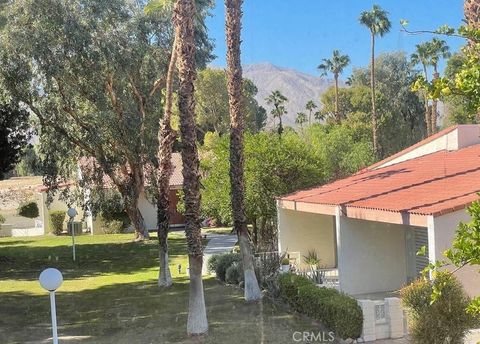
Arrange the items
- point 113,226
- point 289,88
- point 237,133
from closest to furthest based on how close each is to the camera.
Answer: point 237,133 < point 113,226 < point 289,88

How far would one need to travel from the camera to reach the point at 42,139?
3025cm

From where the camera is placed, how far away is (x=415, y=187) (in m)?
15.0

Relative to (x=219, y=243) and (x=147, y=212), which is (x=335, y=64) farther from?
(x=219, y=243)

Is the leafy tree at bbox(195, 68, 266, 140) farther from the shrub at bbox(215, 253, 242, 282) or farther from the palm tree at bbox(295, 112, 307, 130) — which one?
the shrub at bbox(215, 253, 242, 282)

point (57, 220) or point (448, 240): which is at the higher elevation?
point (448, 240)

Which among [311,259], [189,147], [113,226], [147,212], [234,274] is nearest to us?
[189,147]

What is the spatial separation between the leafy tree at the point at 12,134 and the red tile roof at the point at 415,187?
44.5 feet

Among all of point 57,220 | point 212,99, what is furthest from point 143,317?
point 212,99

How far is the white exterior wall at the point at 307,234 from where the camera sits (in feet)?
68.2

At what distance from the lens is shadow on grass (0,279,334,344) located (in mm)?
12578

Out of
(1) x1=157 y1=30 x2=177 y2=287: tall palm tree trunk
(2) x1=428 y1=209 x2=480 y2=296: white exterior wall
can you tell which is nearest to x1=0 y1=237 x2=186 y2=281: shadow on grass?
(1) x1=157 y1=30 x2=177 y2=287: tall palm tree trunk

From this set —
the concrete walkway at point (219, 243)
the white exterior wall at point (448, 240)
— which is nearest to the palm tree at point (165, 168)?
the concrete walkway at point (219, 243)

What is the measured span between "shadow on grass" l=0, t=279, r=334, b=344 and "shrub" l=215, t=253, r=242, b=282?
57 cm

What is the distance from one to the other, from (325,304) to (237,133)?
221 inches
